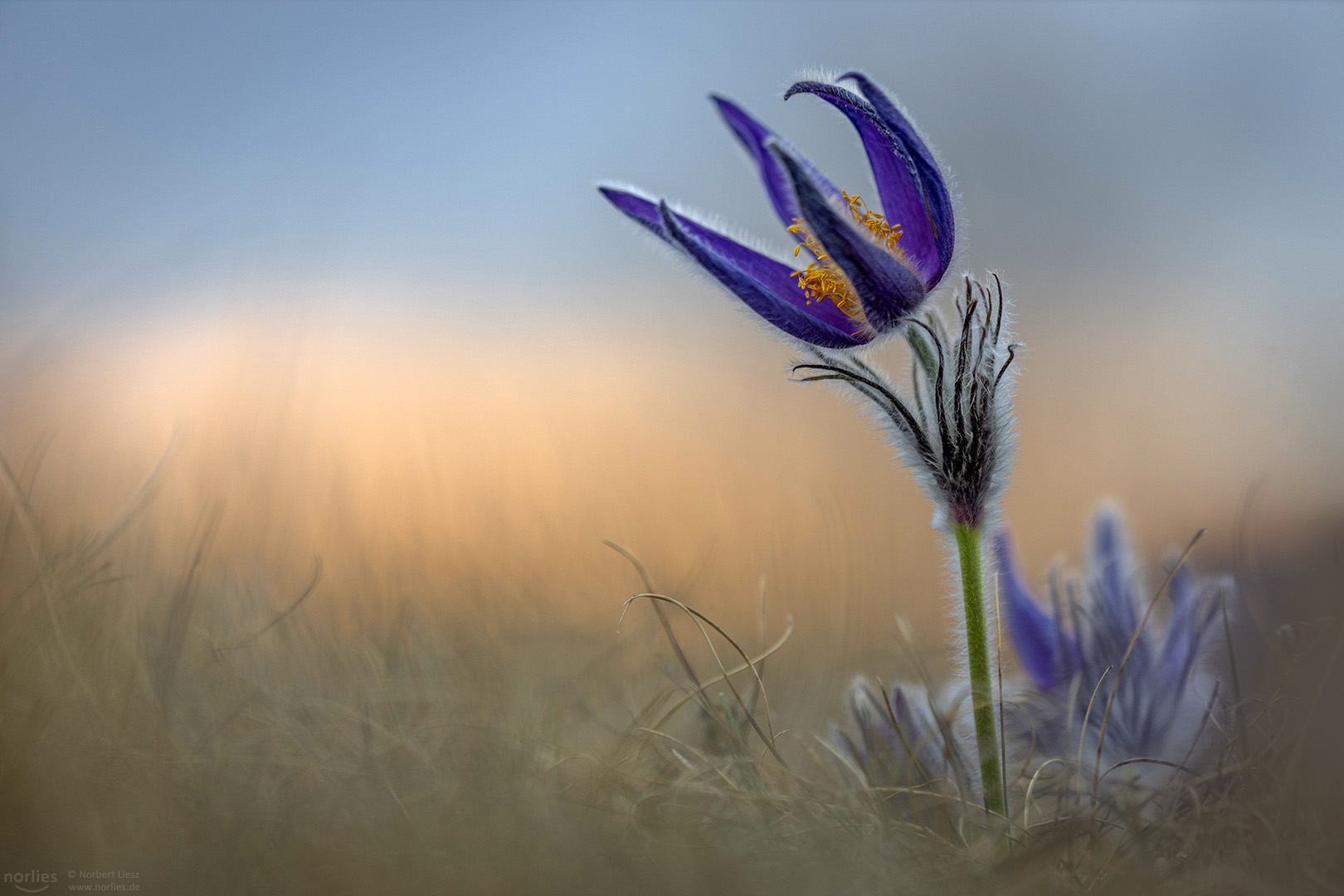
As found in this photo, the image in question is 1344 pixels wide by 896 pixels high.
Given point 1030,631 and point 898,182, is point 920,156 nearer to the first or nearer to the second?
point 898,182

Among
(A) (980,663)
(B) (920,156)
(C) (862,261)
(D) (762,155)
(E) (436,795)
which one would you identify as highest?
(D) (762,155)

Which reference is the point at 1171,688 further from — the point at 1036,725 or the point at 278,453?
the point at 278,453

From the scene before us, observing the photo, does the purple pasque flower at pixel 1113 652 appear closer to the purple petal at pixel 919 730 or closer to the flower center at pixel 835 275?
the purple petal at pixel 919 730

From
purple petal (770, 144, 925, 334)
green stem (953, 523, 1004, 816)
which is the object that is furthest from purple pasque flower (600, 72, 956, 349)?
green stem (953, 523, 1004, 816)

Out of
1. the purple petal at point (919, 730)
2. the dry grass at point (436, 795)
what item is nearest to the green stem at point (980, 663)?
the dry grass at point (436, 795)

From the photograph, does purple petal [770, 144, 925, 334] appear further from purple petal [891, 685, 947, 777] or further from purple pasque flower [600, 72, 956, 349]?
purple petal [891, 685, 947, 777]

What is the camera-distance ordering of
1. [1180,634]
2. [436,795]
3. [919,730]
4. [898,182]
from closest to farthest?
[436,795] → [898,182] → [919,730] → [1180,634]

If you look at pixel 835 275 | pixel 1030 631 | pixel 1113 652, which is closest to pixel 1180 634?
pixel 1113 652
